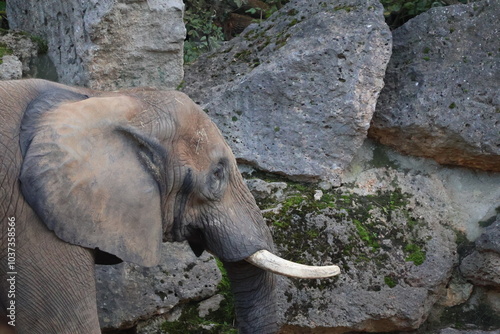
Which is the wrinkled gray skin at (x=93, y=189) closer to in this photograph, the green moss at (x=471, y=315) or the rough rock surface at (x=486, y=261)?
the rough rock surface at (x=486, y=261)

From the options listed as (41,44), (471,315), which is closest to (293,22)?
(41,44)

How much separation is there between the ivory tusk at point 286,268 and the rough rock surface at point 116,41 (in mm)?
1842

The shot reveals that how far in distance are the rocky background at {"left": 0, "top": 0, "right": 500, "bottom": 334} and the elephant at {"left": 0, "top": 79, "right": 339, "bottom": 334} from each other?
113 centimetres

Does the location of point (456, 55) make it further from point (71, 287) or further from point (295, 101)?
point (71, 287)

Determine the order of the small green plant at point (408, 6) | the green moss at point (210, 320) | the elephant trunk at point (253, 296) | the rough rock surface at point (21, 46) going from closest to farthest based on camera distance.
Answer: the elephant trunk at point (253, 296), the green moss at point (210, 320), the rough rock surface at point (21, 46), the small green plant at point (408, 6)

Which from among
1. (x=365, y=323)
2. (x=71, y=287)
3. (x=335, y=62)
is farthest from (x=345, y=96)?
(x=71, y=287)

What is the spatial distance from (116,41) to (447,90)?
195 centimetres

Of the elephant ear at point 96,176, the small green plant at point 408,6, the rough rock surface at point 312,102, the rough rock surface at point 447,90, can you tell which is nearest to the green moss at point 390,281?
the rough rock surface at point 312,102

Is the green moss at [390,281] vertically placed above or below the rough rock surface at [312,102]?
below

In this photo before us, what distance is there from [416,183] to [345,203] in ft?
1.62

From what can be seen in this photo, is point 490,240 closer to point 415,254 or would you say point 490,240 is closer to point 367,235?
point 415,254

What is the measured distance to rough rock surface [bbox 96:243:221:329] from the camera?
4859 mm

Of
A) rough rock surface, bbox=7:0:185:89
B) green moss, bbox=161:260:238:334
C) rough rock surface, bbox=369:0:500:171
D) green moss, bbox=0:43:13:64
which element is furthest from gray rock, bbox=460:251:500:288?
green moss, bbox=0:43:13:64

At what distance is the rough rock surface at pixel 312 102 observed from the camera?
550 cm
